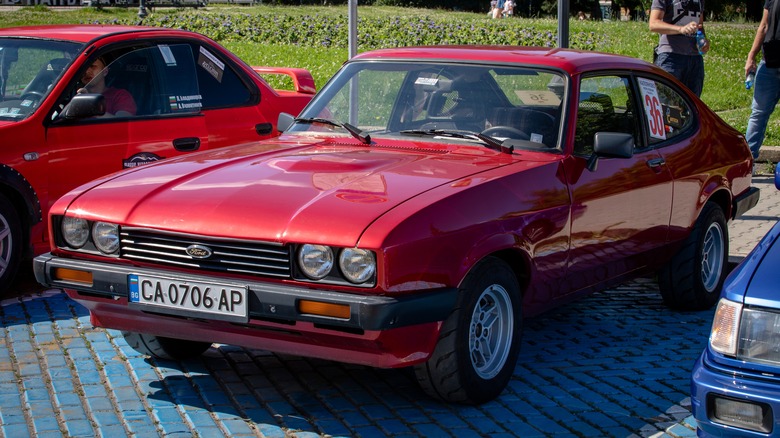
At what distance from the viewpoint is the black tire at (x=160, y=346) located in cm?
530

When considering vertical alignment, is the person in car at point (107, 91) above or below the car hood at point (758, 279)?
above

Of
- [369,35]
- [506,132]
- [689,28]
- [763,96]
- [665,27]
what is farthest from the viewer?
[369,35]

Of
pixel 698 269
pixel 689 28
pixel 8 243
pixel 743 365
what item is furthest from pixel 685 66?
pixel 743 365

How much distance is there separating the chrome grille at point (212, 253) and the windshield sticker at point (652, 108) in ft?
9.34

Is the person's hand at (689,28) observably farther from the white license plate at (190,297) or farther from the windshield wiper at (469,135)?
the white license plate at (190,297)

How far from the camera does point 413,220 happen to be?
428 cm

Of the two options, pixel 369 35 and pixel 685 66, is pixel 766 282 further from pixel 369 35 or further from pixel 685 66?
pixel 369 35

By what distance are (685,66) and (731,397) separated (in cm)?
655

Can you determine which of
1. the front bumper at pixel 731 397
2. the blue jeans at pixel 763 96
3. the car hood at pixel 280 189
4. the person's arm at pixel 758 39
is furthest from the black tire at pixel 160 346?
the person's arm at pixel 758 39

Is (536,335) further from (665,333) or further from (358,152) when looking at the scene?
(358,152)

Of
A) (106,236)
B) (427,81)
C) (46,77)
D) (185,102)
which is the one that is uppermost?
(427,81)

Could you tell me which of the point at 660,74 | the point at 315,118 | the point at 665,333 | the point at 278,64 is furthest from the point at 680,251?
the point at 278,64

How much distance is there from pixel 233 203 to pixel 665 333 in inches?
114

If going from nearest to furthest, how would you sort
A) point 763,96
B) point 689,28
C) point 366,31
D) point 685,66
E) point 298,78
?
1. point 298,78
2. point 689,28
3. point 685,66
4. point 763,96
5. point 366,31
